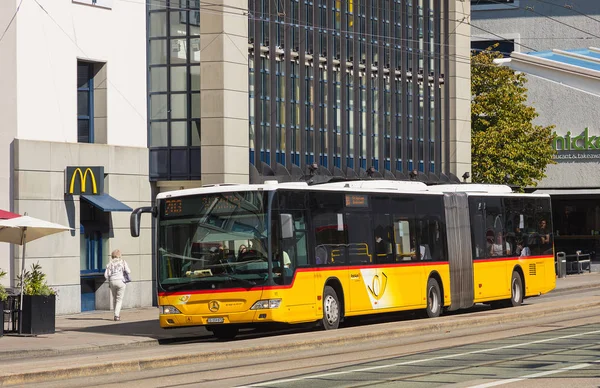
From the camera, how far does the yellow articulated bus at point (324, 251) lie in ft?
72.9

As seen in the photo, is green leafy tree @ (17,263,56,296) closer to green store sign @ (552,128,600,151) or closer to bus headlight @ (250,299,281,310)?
bus headlight @ (250,299,281,310)

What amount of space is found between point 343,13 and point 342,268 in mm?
18539

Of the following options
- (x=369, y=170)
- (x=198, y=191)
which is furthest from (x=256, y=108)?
(x=198, y=191)

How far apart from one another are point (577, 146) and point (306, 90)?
82.1 feet

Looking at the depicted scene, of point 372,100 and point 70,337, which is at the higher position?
point 372,100

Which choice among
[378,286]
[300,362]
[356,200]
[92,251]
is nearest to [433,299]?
[378,286]

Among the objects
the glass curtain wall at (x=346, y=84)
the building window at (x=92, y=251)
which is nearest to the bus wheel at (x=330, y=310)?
the building window at (x=92, y=251)

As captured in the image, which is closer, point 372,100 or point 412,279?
point 412,279

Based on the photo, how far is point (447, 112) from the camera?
47.6m

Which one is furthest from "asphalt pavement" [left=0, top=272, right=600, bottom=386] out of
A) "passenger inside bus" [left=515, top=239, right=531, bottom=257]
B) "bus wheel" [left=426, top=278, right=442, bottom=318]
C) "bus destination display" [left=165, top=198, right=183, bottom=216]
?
"bus destination display" [left=165, top=198, right=183, bottom=216]

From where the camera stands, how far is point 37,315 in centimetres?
2419

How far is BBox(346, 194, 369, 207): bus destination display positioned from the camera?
82.4 feet

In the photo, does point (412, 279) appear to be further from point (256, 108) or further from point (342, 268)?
point (256, 108)

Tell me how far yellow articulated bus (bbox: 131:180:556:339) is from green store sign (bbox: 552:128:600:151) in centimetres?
3004
